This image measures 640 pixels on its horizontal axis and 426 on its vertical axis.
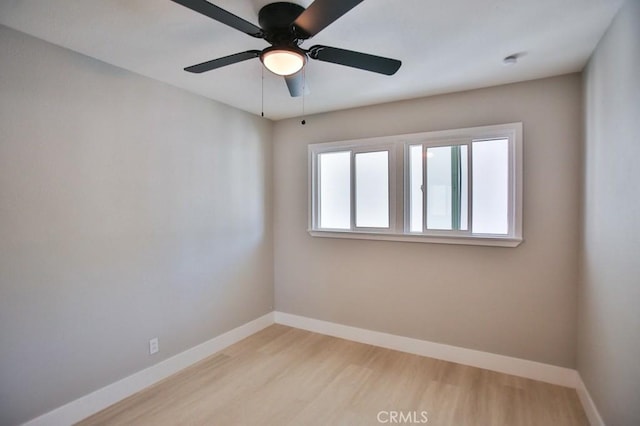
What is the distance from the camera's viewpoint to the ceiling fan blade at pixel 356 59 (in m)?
1.65

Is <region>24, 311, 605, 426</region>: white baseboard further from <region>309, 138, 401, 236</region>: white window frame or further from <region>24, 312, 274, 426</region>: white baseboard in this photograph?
<region>309, 138, 401, 236</region>: white window frame

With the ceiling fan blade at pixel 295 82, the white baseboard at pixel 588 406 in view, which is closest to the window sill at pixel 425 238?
the white baseboard at pixel 588 406

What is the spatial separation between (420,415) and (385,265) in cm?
137

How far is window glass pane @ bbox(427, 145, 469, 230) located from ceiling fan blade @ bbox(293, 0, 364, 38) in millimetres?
1918

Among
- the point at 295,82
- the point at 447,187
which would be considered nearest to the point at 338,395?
the point at 447,187

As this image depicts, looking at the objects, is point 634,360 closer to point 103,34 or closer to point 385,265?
point 385,265

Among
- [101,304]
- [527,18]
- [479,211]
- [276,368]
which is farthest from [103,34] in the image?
[479,211]

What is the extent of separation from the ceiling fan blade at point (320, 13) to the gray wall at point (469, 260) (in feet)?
6.17

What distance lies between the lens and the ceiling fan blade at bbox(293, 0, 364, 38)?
1.27 m

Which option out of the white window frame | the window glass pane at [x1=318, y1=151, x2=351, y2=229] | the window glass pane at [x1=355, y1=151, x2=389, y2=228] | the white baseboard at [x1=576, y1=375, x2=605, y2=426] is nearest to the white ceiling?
the white window frame

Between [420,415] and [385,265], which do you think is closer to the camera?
[420,415]

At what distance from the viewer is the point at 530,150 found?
8.54ft

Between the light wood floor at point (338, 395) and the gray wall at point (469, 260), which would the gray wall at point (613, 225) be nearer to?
the gray wall at point (469, 260)

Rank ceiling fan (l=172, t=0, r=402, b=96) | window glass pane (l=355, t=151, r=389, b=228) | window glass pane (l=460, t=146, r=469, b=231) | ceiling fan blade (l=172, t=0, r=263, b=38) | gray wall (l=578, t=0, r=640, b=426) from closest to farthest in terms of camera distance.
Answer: ceiling fan blade (l=172, t=0, r=263, b=38), ceiling fan (l=172, t=0, r=402, b=96), gray wall (l=578, t=0, r=640, b=426), window glass pane (l=460, t=146, r=469, b=231), window glass pane (l=355, t=151, r=389, b=228)
